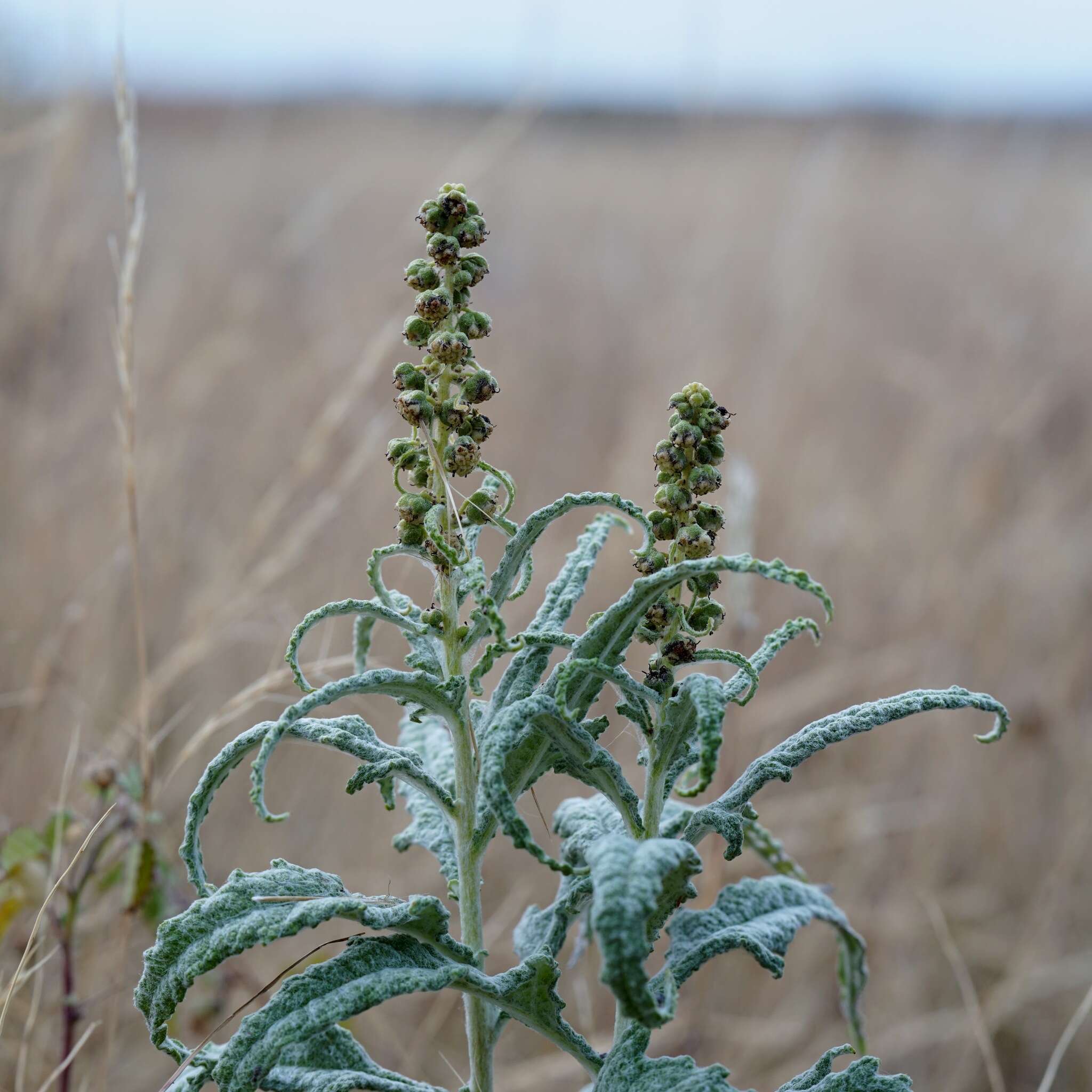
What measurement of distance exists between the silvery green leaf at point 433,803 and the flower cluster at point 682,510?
242 mm

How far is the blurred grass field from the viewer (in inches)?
104

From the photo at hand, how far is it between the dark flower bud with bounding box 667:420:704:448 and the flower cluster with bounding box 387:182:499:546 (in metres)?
0.17

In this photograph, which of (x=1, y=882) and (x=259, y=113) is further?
(x=259, y=113)

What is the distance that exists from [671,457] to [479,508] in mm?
186

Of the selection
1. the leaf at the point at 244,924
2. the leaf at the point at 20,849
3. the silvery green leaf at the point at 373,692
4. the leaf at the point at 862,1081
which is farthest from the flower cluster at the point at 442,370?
the leaf at the point at 20,849

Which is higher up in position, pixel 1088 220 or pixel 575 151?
pixel 575 151

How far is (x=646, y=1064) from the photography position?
907 millimetres

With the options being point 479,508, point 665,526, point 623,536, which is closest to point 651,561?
point 665,526

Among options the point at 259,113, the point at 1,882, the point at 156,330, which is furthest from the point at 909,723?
the point at 259,113

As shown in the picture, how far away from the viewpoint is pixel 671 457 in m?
0.96

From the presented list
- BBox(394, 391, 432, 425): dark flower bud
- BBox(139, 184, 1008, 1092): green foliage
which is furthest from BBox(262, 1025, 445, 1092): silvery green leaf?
BBox(394, 391, 432, 425): dark flower bud

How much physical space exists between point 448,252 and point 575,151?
14192 millimetres

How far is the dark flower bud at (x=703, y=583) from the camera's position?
3.27 ft

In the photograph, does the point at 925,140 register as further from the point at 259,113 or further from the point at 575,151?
the point at 259,113
